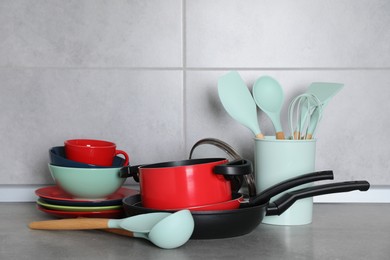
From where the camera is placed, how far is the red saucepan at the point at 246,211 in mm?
837

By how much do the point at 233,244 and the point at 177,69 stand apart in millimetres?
498

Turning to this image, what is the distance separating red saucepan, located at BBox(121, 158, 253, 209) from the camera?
86cm

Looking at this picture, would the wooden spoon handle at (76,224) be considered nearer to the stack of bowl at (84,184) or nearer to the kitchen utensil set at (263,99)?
the stack of bowl at (84,184)

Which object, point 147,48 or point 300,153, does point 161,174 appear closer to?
point 300,153

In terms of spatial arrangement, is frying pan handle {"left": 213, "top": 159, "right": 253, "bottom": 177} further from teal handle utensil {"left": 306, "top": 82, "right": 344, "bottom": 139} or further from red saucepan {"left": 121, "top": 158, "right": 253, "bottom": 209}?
teal handle utensil {"left": 306, "top": 82, "right": 344, "bottom": 139}

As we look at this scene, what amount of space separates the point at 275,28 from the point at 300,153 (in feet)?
1.19

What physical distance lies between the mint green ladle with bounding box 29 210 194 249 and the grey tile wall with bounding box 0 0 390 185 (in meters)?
0.35

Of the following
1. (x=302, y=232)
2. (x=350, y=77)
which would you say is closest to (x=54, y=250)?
(x=302, y=232)

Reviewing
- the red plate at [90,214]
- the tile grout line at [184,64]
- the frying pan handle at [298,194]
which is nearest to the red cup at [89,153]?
the red plate at [90,214]

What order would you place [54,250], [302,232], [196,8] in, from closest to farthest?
[54,250], [302,232], [196,8]

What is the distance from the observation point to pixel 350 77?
4.03 feet

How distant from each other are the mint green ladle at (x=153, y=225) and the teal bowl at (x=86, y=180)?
0.09 m

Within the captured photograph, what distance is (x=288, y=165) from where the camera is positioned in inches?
39.0

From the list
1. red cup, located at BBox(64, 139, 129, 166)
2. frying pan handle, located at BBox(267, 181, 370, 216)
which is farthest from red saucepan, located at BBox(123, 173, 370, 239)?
red cup, located at BBox(64, 139, 129, 166)
